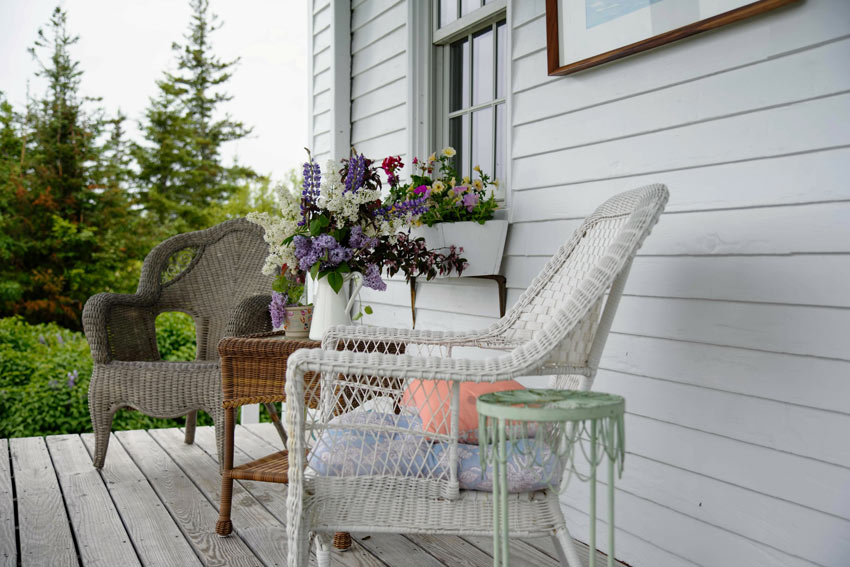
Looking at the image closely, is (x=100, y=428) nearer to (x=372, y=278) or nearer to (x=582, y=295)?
(x=372, y=278)

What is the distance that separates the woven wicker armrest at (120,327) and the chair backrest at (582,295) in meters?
1.72

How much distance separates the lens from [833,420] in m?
1.42

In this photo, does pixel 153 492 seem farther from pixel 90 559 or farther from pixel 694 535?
pixel 694 535

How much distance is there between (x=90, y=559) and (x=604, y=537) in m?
1.44

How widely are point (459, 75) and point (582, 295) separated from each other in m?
1.81

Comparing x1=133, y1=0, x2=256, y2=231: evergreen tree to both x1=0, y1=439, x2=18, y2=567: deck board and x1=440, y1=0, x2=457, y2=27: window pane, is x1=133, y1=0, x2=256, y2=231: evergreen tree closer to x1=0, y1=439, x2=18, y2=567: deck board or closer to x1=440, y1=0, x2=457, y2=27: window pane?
x1=0, y1=439, x2=18, y2=567: deck board

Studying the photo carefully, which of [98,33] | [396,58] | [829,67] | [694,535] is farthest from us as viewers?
[98,33]

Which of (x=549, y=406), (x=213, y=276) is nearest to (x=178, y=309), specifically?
(x=213, y=276)

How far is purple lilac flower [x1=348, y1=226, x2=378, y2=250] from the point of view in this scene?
2.14 m

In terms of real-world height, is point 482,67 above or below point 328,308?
above

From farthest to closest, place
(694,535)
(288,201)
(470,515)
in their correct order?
(288,201)
(694,535)
(470,515)

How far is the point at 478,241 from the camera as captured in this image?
2301mm

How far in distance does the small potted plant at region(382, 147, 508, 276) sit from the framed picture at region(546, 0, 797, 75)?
485 millimetres

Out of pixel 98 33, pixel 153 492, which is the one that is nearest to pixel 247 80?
pixel 98 33
